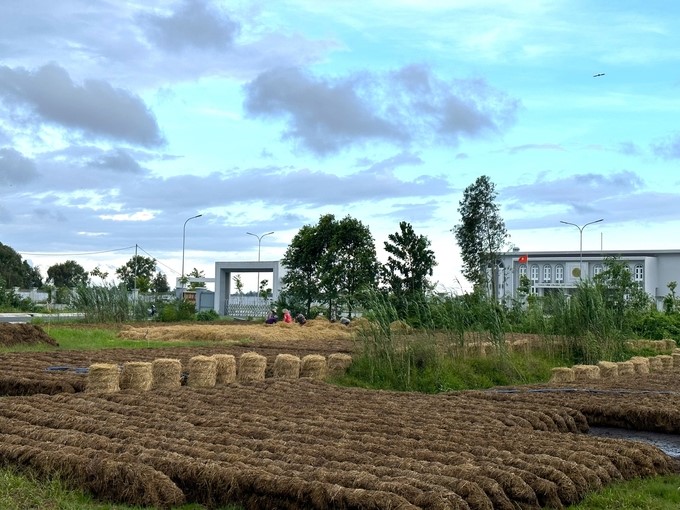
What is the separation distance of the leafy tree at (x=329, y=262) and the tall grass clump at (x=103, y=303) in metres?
8.16

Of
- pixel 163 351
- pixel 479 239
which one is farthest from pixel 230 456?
pixel 479 239

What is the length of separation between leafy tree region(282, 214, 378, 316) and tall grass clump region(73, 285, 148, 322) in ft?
26.8

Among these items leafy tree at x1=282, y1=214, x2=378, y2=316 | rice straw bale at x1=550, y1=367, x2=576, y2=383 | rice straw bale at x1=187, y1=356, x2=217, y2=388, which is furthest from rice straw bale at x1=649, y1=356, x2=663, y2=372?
leafy tree at x1=282, y1=214, x2=378, y2=316

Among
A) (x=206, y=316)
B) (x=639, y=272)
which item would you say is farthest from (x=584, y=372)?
(x=639, y=272)

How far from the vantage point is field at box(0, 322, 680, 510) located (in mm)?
6555

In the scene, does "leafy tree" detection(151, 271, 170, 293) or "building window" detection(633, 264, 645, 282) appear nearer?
"building window" detection(633, 264, 645, 282)

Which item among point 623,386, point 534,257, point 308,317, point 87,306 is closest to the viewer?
point 623,386

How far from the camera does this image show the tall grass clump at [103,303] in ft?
106

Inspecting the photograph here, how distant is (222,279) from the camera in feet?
A: 166

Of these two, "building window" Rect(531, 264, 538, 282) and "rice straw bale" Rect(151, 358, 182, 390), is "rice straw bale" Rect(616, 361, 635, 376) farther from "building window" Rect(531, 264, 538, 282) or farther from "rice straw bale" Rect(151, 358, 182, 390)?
"building window" Rect(531, 264, 538, 282)

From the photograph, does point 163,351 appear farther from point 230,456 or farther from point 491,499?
point 491,499

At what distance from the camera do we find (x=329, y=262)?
37.8 metres

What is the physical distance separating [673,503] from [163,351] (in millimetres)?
12344

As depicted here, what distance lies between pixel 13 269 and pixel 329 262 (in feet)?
168
